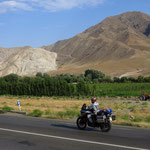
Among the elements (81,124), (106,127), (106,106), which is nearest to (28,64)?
(106,106)

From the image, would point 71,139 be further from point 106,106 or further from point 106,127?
point 106,106

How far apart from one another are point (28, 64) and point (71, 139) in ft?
531

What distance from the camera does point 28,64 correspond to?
17012cm

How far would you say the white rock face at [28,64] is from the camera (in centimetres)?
16662

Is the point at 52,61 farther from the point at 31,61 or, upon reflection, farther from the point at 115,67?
the point at 115,67

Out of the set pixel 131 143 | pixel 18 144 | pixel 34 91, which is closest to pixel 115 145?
pixel 131 143

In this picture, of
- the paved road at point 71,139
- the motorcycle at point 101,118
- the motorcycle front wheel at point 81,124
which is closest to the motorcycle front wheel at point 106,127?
the motorcycle at point 101,118

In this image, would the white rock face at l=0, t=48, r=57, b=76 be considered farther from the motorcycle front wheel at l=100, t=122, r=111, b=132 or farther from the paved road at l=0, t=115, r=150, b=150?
the motorcycle front wheel at l=100, t=122, r=111, b=132

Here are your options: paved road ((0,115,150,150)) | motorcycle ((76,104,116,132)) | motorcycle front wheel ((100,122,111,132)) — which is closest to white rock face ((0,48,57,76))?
motorcycle ((76,104,116,132))

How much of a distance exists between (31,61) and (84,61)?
40.4 metres

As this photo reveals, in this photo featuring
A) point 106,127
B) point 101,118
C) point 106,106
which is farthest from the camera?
point 106,106

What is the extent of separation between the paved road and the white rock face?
153 m

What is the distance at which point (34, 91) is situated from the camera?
6262 centimetres

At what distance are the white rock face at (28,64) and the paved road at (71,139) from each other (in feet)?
501
